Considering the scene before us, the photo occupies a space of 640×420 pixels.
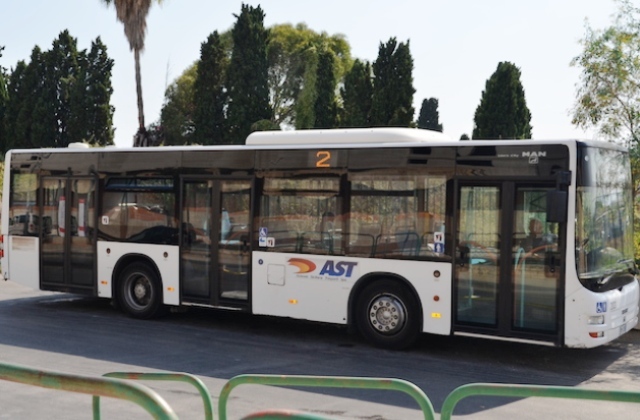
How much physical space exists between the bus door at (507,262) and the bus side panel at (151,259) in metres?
4.82

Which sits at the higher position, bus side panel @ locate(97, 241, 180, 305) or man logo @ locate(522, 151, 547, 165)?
man logo @ locate(522, 151, 547, 165)

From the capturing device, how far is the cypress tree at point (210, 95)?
50719 mm

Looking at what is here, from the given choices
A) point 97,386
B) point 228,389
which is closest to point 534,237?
point 228,389

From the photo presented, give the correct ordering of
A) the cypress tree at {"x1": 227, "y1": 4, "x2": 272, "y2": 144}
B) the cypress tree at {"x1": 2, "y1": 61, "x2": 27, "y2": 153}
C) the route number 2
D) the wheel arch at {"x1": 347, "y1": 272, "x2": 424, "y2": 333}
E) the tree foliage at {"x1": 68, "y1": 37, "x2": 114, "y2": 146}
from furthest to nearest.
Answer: the cypress tree at {"x1": 2, "y1": 61, "x2": 27, "y2": 153}, the tree foliage at {"x1": 68, "y1": 37, "x2": 114, "y2": 146}, the cypress tree at {"x1": 227, "y1": 4, "x2": 272, "y2": 144}, the route number 2, the wheel arch at {"x1": 347, "y1": 272, "x2": 424, "y2": 333}

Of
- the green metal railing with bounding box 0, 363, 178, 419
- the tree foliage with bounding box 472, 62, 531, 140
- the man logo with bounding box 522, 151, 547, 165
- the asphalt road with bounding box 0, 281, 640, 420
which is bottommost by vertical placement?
the asphalt road with bounding box 0, 281, 640, 420

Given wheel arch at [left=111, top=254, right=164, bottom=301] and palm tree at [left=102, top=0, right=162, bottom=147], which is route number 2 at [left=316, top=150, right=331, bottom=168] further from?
palm tree at [left=102, top=0, right=162, bottom=147]

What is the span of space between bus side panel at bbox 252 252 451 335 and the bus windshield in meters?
1.74

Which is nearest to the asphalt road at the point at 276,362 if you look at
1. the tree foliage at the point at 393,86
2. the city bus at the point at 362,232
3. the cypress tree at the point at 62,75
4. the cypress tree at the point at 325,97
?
the city bus at the point at 362,232

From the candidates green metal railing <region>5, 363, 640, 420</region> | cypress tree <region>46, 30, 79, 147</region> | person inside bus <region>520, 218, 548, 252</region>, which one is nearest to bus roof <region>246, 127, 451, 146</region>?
person inside bus <region>520, 218, 548, 252</region>

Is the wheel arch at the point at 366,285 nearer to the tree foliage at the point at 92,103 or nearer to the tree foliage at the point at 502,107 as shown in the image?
the tree foliage at the point at 502,107

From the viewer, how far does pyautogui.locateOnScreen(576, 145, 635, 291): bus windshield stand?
1023 centimetres

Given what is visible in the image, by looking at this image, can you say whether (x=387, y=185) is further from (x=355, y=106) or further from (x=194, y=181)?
(x=355, y=106)

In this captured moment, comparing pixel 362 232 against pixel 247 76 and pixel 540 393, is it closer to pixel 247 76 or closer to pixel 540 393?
pixel 540 393

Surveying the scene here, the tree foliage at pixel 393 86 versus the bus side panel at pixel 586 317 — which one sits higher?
the tree foliage at pixel 393 86
